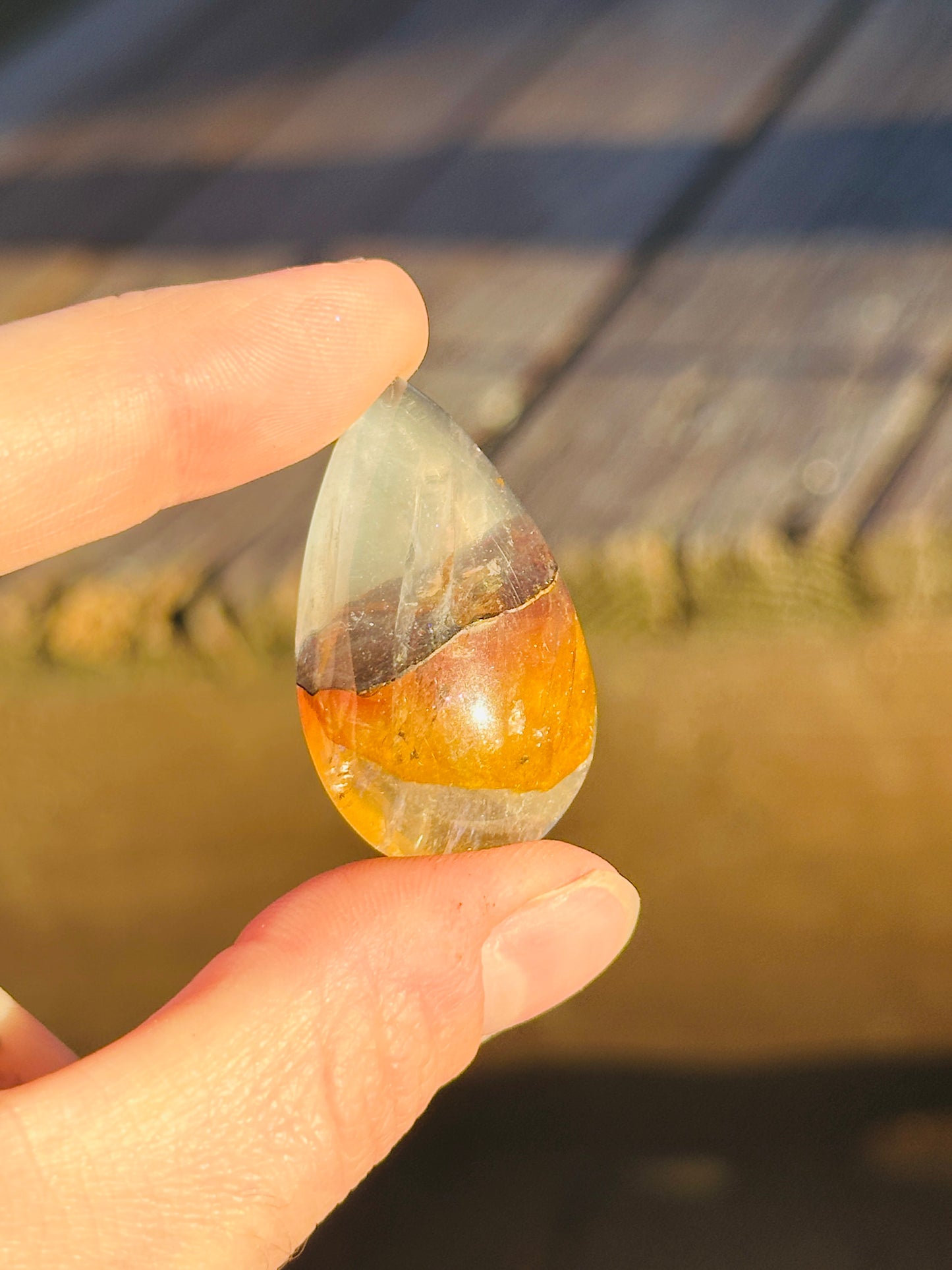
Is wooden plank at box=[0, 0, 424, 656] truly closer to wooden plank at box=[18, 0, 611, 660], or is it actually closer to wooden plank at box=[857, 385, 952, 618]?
wooden plank at box=[18, 0, 611, 660]

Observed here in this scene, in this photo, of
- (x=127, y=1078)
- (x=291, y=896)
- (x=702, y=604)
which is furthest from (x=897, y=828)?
(x=127, y=1078)

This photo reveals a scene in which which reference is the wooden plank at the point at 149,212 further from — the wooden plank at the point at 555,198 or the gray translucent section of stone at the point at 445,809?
the gray translucent section of stone at the point at 445,809

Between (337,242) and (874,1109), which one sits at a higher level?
(337,242)

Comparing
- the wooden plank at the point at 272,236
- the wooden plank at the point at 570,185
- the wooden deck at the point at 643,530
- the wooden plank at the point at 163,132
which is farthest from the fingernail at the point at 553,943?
the wooden plank at the point at 163,132

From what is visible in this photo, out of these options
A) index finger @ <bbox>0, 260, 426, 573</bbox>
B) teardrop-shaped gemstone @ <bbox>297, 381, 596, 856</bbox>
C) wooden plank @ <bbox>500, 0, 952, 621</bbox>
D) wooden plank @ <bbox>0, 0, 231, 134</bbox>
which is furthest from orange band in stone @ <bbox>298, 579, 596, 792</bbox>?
wooden plank @ <bbox>0, 0, 231, 134</bbox>

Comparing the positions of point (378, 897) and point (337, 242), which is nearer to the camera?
point (378, 897)

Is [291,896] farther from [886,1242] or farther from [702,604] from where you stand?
[886,1242]
